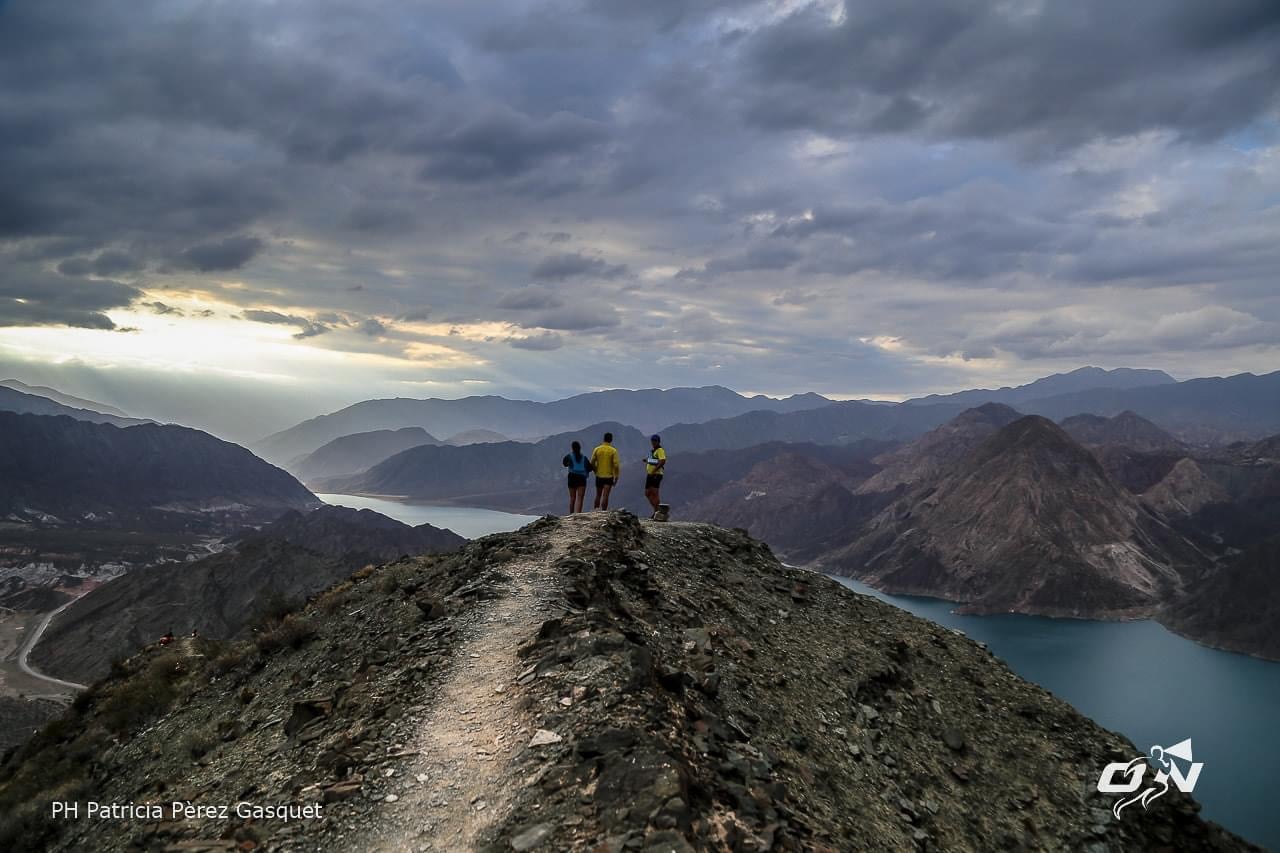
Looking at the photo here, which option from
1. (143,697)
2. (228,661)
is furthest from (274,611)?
(143,697)

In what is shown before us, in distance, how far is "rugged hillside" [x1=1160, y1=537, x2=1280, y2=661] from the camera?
142750mm

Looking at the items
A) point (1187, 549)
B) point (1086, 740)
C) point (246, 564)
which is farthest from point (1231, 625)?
point (246, 564)

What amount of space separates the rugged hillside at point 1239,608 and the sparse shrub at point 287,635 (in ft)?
600

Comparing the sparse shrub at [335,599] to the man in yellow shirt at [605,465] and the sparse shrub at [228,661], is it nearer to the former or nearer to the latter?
the sparse shrub at [228,661]

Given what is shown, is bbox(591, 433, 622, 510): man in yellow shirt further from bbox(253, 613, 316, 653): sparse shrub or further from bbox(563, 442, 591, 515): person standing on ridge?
bbox(253, 613, 316, 653): sparse shrub

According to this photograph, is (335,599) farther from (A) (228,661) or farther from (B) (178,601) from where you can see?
(B) (178,601)

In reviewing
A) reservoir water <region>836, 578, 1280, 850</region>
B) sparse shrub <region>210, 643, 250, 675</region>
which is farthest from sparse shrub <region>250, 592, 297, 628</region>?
reservoir water <region>836, 578, 1280, 850</region>

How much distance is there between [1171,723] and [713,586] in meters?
114

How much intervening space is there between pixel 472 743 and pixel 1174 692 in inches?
5675

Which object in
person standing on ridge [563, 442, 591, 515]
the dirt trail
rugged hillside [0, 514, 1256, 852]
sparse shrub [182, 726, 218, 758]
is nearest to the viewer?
the dirt trail

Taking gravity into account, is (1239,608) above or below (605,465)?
below

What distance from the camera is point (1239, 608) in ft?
495

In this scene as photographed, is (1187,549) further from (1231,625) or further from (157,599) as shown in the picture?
(157,599)

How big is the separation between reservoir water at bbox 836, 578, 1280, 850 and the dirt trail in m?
85.8
